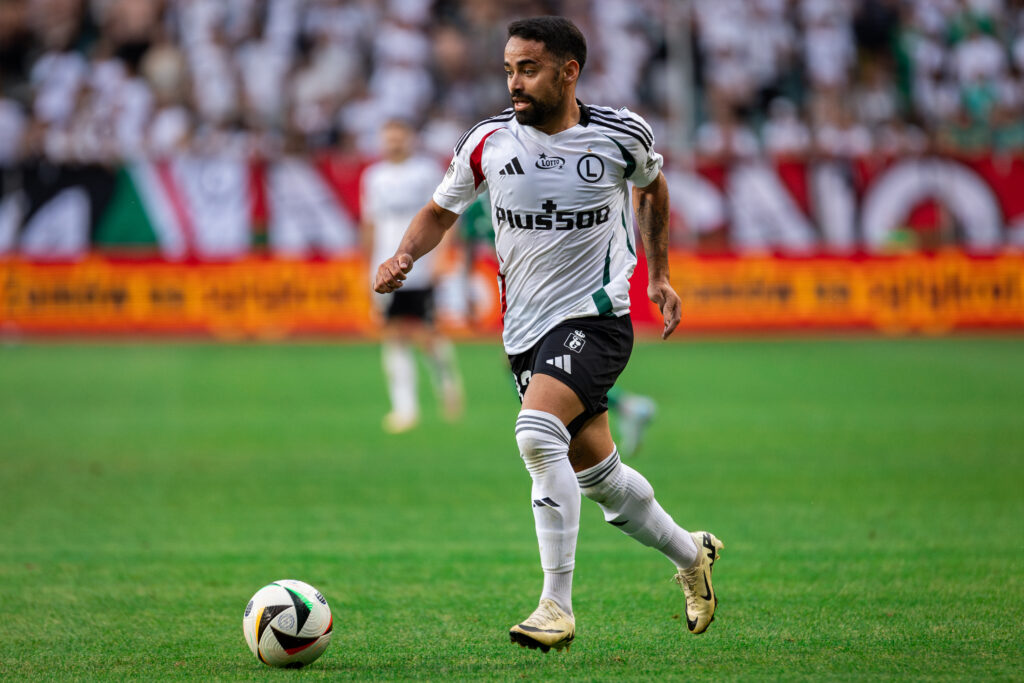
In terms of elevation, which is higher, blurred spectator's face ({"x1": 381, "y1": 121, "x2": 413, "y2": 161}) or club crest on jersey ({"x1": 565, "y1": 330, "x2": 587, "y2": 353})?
blurred spectator's face ({"x1": 381, "y1": 121, "x2": 413, "y2": 161})

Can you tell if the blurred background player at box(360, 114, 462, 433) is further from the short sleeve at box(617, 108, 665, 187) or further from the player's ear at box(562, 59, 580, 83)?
the player's ear at box(562, 59, 580, 83)

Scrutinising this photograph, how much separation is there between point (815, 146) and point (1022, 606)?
17618 mm

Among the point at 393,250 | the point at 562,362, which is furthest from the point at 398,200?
the point at 562,362

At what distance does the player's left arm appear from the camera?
19.1 feet

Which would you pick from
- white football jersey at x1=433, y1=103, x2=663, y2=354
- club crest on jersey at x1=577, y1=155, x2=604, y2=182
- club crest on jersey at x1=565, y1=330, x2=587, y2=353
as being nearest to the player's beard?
white football jersey at x1=433, y1=103, x2=663, y2=354

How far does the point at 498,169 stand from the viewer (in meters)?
5.59

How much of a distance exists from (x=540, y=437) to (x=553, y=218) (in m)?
0.92

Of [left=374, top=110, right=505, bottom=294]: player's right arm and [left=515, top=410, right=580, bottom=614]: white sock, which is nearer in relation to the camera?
[left=515, top=410, right=580, bottom=614]: white sock

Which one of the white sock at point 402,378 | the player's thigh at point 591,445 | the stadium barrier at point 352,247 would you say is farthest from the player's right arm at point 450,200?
the stadium barrier at point 352,247

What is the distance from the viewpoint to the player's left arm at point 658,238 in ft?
19.1

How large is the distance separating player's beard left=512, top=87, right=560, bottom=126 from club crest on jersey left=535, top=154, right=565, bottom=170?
0.15 meters

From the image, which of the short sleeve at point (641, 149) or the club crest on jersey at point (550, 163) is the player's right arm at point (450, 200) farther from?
the short sleeve at point (641, 149)

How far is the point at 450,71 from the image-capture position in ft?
79.1

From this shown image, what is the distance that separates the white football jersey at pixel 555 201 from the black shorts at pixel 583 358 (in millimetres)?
45
